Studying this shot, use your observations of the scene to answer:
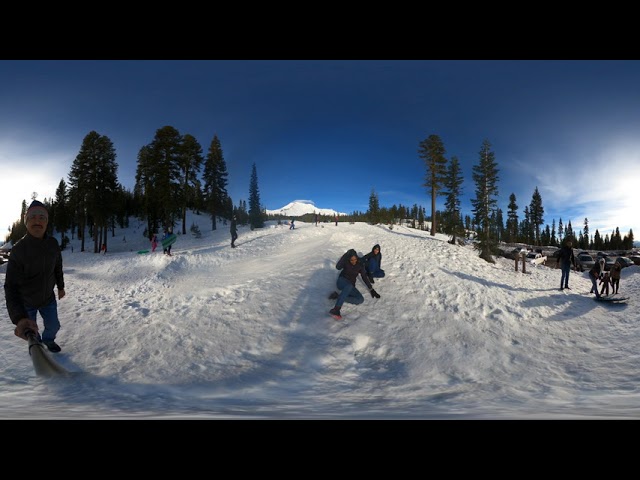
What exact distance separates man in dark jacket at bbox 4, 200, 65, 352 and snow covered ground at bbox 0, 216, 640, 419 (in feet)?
2.59

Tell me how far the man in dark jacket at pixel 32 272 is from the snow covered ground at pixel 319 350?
790 millimetres

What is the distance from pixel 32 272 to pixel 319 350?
4.12m

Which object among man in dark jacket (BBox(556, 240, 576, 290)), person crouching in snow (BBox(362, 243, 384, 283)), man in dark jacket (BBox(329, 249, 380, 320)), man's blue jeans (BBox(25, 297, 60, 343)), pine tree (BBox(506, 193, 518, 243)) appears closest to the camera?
man's blue jeans (BBox(25, 297, 60, 343))

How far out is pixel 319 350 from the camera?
4.33 meters

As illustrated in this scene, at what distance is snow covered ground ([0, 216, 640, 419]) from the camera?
265cm

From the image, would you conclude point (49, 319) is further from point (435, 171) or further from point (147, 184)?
point (435, 171)

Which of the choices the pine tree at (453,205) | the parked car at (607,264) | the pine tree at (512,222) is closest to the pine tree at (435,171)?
the pine tree at (453,205)

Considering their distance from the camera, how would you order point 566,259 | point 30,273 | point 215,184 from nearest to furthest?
point 30,273 < point 566,259 < point 215,184

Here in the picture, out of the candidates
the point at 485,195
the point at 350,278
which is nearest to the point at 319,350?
the point at 350,278

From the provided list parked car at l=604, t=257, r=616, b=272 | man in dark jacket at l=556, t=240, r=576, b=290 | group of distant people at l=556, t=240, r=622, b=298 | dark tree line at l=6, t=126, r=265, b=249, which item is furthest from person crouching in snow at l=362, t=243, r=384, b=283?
parked car at l=604, t=257, r=616, b=272

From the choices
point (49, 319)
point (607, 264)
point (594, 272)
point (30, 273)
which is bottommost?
point (607, 264)

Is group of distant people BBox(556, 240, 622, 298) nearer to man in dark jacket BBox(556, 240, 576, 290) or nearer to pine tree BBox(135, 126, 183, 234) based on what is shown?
man in dark jacket BBox(556, 240, 576, 290)

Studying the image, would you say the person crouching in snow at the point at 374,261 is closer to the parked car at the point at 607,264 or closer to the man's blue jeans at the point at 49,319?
the man's blue jeans at the point at 49,319

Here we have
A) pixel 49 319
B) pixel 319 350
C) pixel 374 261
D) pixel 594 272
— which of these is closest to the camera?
pixel 49 319
